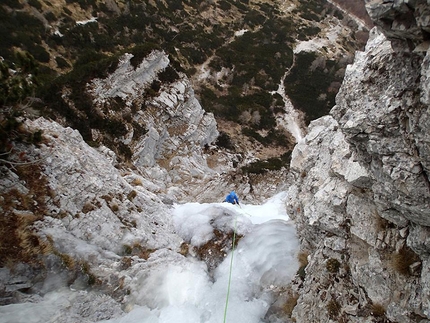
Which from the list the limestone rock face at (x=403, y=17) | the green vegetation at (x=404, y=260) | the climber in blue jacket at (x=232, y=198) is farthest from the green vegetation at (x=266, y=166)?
the limestone rock face at (x=403, y=17)

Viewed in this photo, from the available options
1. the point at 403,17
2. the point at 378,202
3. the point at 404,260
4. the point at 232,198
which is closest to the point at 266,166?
the point at 232,198

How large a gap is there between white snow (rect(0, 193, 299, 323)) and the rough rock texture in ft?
4.16

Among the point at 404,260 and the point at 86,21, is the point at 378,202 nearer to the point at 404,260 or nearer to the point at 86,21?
the point at 404,260

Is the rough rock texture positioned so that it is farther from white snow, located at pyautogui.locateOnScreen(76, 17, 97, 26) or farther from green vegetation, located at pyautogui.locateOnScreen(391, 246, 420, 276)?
white snow, located at pyautogui.locateOnScreen(76, 17, 97, 26)

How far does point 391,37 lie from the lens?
4887 mm

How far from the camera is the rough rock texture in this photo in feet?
16.1

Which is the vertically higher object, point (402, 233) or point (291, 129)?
point (291, 129)

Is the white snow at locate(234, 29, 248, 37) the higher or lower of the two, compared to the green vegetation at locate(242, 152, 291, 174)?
higher

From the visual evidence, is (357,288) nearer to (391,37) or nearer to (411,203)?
(411,203)

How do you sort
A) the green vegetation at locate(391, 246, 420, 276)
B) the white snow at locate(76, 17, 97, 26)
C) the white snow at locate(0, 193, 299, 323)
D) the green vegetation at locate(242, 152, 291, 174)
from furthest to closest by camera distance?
1. the white snow at locate(76, 17, 97, 26)
2. the green vegetation at locate(242, 152, 291, 174)
3. the white snow at locate(0, 193, 299, 323)
4. the green vegetation at locate(391, 246, 420, 276)

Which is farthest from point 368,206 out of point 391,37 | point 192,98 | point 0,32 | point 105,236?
point 0,32

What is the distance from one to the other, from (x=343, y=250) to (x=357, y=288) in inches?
35.6

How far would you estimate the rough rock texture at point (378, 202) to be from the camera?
16.1 feet

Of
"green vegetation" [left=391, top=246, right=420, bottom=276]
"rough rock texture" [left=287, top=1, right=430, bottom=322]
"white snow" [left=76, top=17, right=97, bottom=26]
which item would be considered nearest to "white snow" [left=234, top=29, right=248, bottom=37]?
"white snow" [left=76, top=17, right=97, bottom=26]
